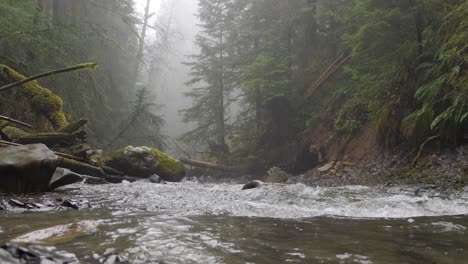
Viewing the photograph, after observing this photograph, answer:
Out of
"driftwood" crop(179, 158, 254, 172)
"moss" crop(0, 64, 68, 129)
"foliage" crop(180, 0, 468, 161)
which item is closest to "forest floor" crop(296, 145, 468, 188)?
"foliage" crop(180, 0, 468, 161)

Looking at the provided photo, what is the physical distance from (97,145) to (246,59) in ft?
29.4

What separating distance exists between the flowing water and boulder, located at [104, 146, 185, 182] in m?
5.38

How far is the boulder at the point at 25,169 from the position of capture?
5746 millimetres

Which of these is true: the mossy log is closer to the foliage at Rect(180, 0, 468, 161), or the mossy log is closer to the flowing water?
the flowing water

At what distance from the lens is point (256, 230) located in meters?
3.59

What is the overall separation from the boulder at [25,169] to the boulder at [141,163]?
471cm

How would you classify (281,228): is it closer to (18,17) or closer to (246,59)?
(18,17)

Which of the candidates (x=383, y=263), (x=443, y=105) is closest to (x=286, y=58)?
(x=443, y=105)

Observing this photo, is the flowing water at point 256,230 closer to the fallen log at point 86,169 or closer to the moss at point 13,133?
the fallen log at point 86,169

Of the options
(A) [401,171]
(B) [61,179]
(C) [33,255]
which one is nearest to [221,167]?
(A) [401,171]

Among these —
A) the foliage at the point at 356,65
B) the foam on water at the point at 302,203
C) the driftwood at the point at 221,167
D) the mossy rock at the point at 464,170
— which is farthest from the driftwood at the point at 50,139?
the mossy rock at the point at 464,170

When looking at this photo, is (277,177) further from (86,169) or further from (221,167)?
(86,169)

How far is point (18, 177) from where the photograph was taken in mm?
5852

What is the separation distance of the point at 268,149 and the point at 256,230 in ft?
41.3
